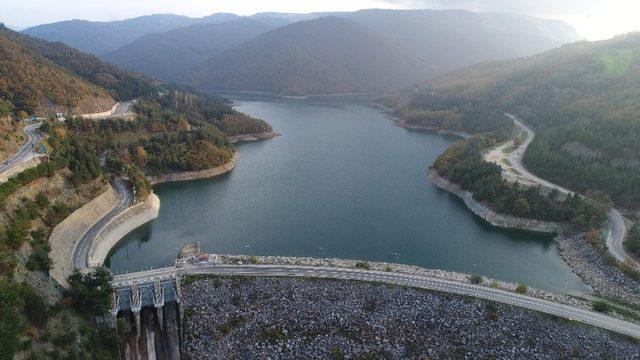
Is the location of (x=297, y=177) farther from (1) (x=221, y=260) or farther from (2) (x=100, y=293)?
(2) (x=100, y=293)

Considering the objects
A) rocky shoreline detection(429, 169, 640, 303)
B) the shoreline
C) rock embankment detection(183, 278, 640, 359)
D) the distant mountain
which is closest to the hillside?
the distant mountain

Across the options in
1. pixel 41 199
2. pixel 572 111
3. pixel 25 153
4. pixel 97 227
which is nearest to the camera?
pixel 41 199

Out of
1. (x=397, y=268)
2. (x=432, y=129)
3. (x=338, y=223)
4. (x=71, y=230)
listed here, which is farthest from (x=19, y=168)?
(x=432, y=129)

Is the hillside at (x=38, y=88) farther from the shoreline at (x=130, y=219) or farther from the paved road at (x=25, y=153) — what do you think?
the shoreline at (x=130, y=219)

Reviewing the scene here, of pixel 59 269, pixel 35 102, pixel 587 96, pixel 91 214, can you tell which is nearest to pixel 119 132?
pixel 35 102

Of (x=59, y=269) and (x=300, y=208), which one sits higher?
(x=59, y=269)

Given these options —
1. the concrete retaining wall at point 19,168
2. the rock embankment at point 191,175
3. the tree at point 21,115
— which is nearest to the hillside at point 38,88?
the tree at point 21,115

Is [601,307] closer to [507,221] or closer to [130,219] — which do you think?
[507,221]
